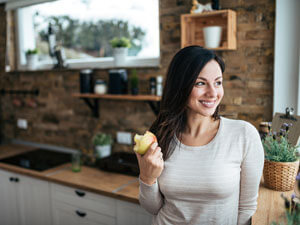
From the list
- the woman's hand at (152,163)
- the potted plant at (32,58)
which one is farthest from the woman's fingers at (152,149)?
the potted plant at (32,58)

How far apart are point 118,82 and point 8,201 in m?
1.47

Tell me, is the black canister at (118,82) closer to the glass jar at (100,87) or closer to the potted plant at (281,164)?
the glass jar at (100,87)

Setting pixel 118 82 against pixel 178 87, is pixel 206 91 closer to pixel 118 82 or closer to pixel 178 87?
pixel 178 87

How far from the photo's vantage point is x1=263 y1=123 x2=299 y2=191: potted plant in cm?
148

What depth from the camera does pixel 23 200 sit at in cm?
279

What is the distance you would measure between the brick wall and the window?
0.52ft

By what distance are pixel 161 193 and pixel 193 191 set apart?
18 centimetres

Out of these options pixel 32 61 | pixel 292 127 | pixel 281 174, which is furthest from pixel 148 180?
pixel 32 61

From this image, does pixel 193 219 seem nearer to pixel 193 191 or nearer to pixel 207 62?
pixel 193 191

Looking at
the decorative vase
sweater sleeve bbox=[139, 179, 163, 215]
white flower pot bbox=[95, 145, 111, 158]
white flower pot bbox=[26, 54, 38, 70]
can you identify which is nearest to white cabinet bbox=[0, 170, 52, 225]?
white flower pot bbox=[95, 145, 111, 158]

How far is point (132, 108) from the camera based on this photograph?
8.98 feet

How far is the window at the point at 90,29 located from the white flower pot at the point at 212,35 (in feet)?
2.01

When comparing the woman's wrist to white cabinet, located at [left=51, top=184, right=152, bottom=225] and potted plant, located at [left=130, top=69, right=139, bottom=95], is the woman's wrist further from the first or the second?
potted plant, located at [left=130, top=69, right=139, bottom=95]

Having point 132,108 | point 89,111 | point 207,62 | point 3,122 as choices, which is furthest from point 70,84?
point 207,62
